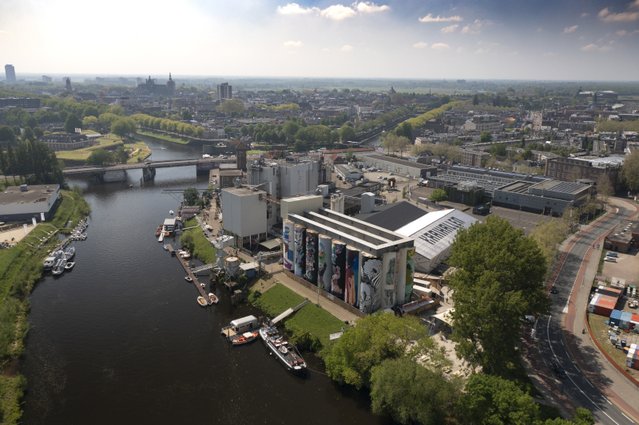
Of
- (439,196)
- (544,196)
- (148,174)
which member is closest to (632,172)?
(544,196)

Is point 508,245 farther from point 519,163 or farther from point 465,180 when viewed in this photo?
point 519,163

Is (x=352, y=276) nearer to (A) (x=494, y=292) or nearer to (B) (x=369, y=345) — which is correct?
(B) (x=369, y=345)

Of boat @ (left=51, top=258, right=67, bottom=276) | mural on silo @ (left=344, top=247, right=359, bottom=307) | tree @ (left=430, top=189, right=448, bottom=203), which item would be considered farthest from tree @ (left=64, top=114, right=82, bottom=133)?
mural on silo @ (left=344, top=247, right=359, bottom=307)

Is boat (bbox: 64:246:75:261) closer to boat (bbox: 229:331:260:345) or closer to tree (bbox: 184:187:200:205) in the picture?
tree (bbox: 184:187:200:205)

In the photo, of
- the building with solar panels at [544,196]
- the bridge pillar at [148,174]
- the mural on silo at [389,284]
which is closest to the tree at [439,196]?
the building with solar panels at [544,196]

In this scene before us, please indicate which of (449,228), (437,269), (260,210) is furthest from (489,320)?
(260,210)

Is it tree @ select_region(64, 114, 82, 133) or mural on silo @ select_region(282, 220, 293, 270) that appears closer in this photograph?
mural on silo @ select_region(282, 220, 293, 270)

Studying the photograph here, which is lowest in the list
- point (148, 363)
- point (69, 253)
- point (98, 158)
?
point (148, 363)

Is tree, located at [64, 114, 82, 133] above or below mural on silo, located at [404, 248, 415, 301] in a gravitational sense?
above
